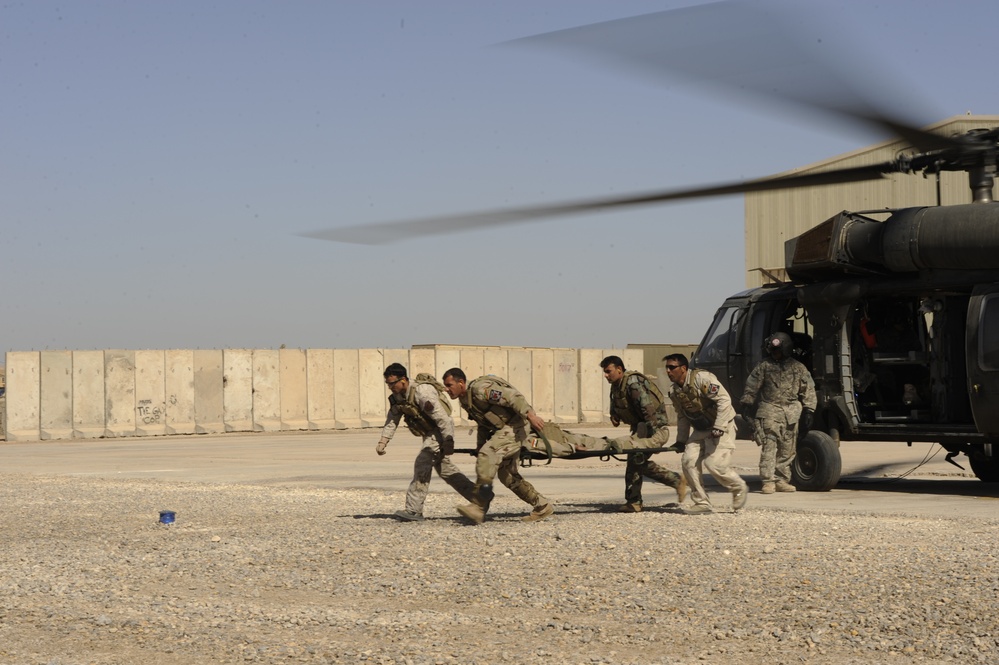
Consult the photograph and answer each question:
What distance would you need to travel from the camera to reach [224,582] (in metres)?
7.36

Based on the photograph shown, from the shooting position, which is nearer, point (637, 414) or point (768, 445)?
point (637, 414)

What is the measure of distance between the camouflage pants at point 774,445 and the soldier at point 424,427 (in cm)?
390

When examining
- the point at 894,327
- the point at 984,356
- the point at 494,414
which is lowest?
the point at 494,414

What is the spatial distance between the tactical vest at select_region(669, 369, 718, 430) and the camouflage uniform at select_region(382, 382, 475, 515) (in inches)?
80.3

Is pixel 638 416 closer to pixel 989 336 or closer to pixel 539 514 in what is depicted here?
pixel 539 514

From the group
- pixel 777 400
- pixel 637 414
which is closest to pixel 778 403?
pixel 777 400

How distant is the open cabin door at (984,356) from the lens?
38.2ft

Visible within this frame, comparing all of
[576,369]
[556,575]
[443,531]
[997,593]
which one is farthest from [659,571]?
[576,369]

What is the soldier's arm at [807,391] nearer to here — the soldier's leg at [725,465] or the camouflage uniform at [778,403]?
the camouflage uniform at [778,403]

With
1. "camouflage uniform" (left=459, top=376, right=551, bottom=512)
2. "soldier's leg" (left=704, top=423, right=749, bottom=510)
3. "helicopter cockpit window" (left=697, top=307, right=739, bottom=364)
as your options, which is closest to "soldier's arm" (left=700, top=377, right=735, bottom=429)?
"soldier's leg" (left=704, top=423, right=749, bottom=510)

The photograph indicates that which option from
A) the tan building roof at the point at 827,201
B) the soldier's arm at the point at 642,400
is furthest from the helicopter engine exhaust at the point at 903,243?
the tan building roof at the point at 827,201

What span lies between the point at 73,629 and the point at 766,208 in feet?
87.8

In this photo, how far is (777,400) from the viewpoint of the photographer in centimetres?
1262

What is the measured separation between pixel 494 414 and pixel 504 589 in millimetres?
3097
